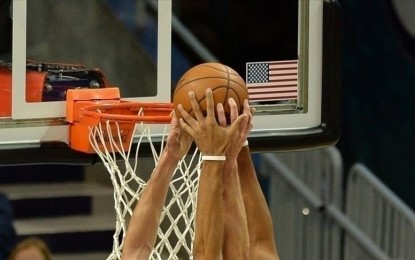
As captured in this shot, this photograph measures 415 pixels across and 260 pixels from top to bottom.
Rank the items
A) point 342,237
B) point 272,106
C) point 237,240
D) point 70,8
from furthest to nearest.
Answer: point 342,237, point 70,8, point 272,106, point 237,240

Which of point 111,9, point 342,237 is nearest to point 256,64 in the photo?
point 111,9

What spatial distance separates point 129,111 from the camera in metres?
2.91

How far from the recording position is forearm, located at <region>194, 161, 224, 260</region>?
188 centimetres

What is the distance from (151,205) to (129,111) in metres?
0.86

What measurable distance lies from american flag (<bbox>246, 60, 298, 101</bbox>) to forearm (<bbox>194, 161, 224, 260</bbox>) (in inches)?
59.7

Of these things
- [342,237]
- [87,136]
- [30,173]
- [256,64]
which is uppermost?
[256,64]

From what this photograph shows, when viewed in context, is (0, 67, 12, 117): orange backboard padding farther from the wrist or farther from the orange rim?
the wrist

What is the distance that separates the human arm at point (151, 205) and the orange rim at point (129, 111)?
0.69 meters

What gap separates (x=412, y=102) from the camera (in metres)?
4.65

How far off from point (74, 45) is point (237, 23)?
2.98ft

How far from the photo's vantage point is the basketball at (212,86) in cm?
205

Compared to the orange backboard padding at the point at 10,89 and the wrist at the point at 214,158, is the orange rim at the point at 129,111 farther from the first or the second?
the wrist at the point at 214,158

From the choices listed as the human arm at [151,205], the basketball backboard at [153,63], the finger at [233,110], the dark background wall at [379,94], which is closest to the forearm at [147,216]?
the human arm at [151,205]

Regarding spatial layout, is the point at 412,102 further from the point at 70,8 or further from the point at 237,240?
the point at 237,240
